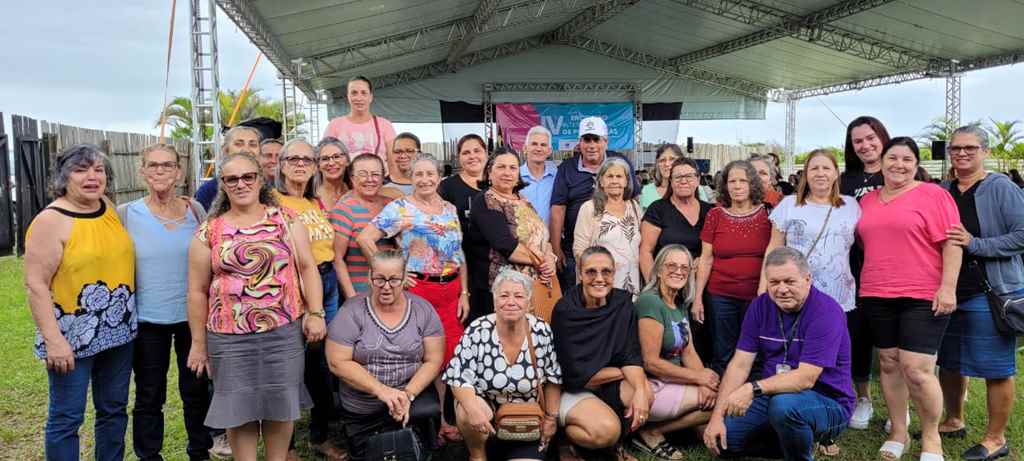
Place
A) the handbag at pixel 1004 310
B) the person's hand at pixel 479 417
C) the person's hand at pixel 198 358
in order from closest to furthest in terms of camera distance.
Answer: the person's hand at pixel 198 358 → the person's hand at pixel 479 417 → the handbag at pixel 1004 310

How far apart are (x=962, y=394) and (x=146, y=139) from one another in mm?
11344

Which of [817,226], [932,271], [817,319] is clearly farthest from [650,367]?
[932,271]

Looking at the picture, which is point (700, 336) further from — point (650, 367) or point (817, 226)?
point (817, 226)

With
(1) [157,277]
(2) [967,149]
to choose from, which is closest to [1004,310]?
(2) [967,149]

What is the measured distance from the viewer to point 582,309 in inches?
127

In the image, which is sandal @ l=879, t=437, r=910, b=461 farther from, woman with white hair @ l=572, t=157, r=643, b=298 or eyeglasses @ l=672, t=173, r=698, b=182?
eyeglasses @ l=672, t=173, r=698, b=182

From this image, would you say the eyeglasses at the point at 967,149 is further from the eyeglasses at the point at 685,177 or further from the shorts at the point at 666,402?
the shorts at the point at 666,402

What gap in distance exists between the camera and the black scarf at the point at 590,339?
3.22 meters

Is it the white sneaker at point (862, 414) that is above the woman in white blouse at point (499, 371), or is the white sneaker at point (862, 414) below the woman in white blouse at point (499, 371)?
below

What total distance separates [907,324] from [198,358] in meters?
3.12

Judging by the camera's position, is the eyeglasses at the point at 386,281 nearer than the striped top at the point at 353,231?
Yes

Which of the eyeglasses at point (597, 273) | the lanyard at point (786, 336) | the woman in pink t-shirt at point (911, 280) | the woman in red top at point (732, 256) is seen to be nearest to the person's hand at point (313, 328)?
the eyeglasses at point (597, 273)

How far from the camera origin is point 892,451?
11.0 ft

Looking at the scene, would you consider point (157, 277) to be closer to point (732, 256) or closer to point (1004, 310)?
point (732, 256)
